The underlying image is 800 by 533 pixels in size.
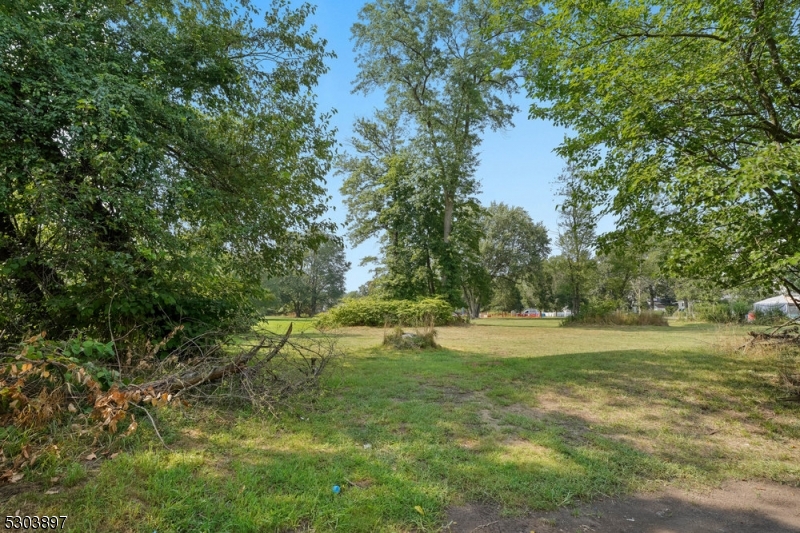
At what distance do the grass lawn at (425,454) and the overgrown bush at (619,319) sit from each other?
17.0 m

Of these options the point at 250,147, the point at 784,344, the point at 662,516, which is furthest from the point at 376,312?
the point at 662,516

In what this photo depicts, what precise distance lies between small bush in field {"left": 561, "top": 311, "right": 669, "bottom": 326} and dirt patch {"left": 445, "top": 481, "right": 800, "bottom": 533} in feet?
68.8

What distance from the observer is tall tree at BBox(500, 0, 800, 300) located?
422 cm

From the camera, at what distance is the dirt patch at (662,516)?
2.30 metres

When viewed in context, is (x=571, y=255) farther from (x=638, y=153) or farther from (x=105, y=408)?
(x=105, y=408)

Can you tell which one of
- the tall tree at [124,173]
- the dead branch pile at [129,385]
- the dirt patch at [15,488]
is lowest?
the dirt patch at [15,488]

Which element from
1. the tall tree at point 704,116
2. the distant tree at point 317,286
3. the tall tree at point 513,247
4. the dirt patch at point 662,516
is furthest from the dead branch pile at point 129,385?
the distant tree at point 317,286

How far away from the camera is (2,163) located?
386 cm

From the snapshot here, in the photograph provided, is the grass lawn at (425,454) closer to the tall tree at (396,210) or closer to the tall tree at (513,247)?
the tall tree at (396,210)

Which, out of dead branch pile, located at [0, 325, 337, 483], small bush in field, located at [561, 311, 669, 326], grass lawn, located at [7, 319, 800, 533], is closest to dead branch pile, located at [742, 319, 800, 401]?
grass lawn, located at [7, 319, 800, 533]

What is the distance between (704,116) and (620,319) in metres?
19.7

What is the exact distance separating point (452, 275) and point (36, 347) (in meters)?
19.2

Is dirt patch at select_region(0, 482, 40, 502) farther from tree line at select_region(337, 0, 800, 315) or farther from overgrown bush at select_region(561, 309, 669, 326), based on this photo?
overgrown bush at select_region(561, 309, 669, 326)

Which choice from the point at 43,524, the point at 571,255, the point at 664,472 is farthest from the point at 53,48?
the point at 571,255
